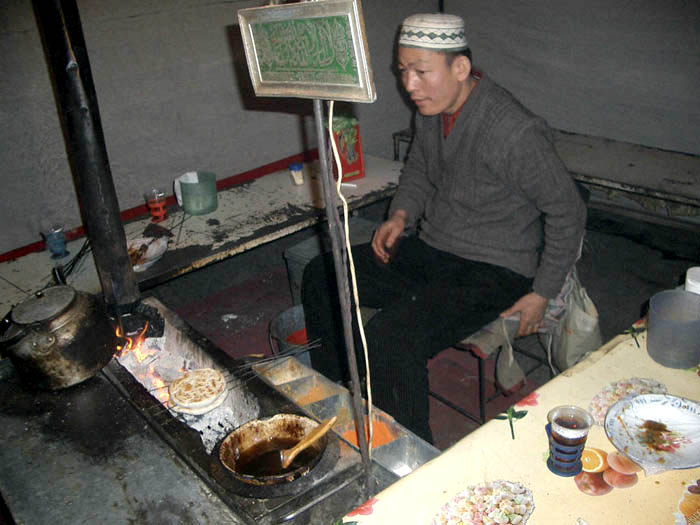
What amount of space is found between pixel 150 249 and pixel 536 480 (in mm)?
2190

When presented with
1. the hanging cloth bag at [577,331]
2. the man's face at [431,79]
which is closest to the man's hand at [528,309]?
→ the hanging cloth bag at [577,331]

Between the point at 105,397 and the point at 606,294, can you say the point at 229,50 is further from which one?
the point at 606,294

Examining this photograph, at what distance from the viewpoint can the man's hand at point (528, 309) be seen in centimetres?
238

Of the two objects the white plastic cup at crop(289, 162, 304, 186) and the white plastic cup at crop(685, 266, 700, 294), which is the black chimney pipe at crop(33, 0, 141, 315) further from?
the white plastic cup at crop(685, 266, 700, 294)

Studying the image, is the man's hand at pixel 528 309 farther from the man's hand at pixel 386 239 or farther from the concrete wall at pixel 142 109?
the concrete wall at pixel 142 109

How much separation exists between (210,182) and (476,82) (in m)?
1.67

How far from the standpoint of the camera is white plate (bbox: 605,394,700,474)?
1.30 metres

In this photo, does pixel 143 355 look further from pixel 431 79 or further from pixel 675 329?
pixel 675 329

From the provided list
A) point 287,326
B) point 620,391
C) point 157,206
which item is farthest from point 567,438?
point 157,206

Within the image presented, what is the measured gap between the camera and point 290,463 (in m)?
1.61

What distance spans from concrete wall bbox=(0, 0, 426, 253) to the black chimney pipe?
47.0 inches

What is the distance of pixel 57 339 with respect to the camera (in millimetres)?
1831

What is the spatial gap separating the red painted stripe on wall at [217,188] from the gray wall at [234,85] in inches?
1.8

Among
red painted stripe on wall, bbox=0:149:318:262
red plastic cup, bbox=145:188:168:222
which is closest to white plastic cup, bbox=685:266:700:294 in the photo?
red plastic cup, bbox=145:188:168:222
